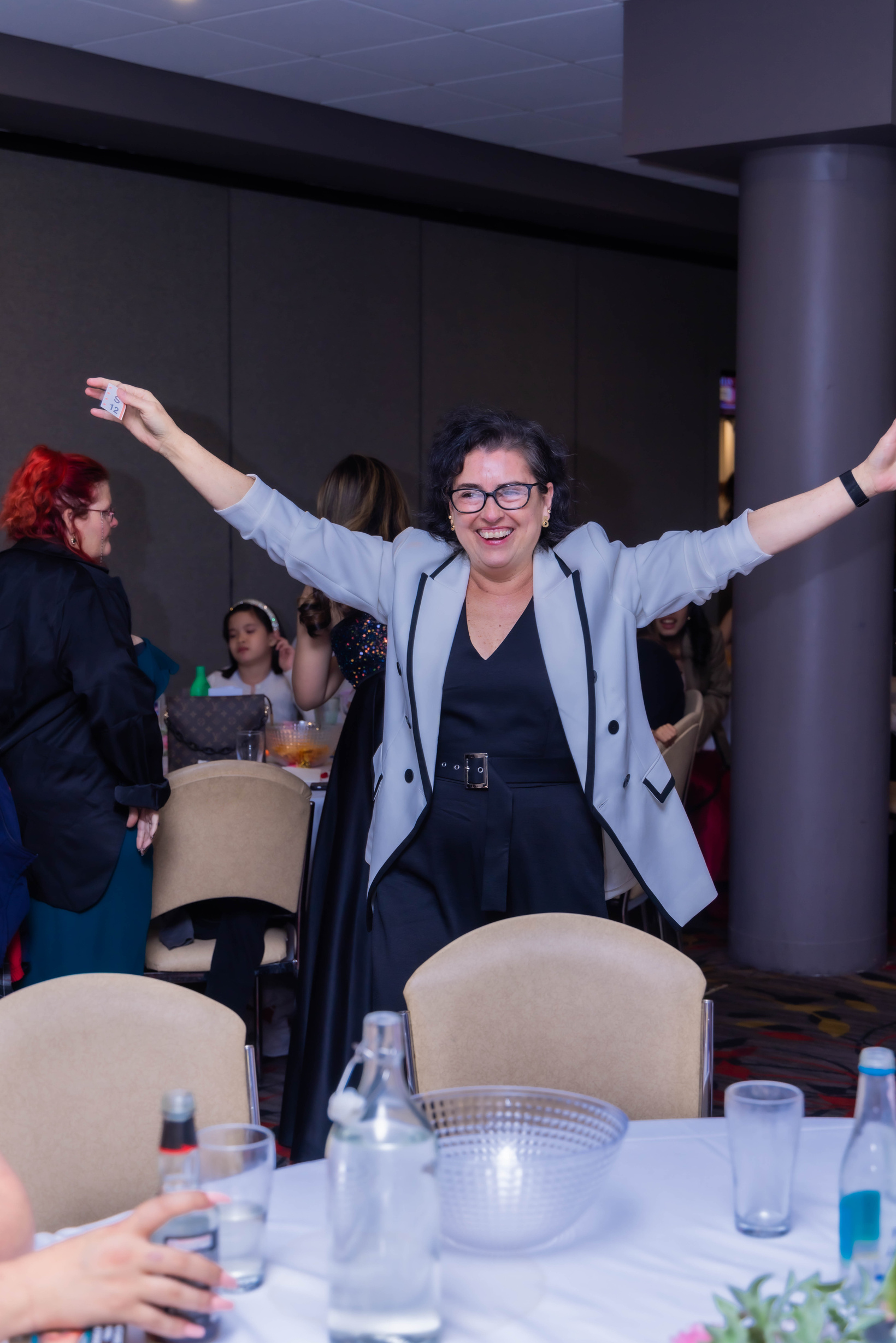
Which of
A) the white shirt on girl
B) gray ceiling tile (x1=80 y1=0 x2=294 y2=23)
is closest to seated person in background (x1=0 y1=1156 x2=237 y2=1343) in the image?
the white shirt on girl

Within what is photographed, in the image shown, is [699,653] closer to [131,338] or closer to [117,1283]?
[131,338]

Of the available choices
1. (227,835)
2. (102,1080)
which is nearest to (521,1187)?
(102,1080)

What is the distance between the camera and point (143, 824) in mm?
3357

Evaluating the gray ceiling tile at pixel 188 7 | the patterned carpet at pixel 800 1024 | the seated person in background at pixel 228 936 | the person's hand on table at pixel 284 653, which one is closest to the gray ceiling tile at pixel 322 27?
the gray ceiling tile at pixel 188 7

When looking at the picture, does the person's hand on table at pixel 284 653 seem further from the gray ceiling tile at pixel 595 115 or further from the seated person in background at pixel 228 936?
the gray ceiling tile at pixel 595 115

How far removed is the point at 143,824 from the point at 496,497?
1365 mm

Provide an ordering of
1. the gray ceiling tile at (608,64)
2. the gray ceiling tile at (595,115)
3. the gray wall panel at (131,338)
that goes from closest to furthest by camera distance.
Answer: the gray ceiling tile at (608,64) < the gray wall panel at (131,338) < the gray ceiling tile at (595,115)

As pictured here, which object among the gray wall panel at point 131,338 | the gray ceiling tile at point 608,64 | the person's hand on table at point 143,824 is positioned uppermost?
the gray ceiling tile at point 608,64

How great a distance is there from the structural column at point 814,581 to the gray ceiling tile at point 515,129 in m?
1.57

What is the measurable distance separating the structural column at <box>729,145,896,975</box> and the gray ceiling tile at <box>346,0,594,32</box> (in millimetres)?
855

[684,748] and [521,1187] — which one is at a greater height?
[684,748]

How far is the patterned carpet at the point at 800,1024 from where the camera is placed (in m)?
3.90

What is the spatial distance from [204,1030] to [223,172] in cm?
525

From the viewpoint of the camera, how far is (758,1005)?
459 cm
